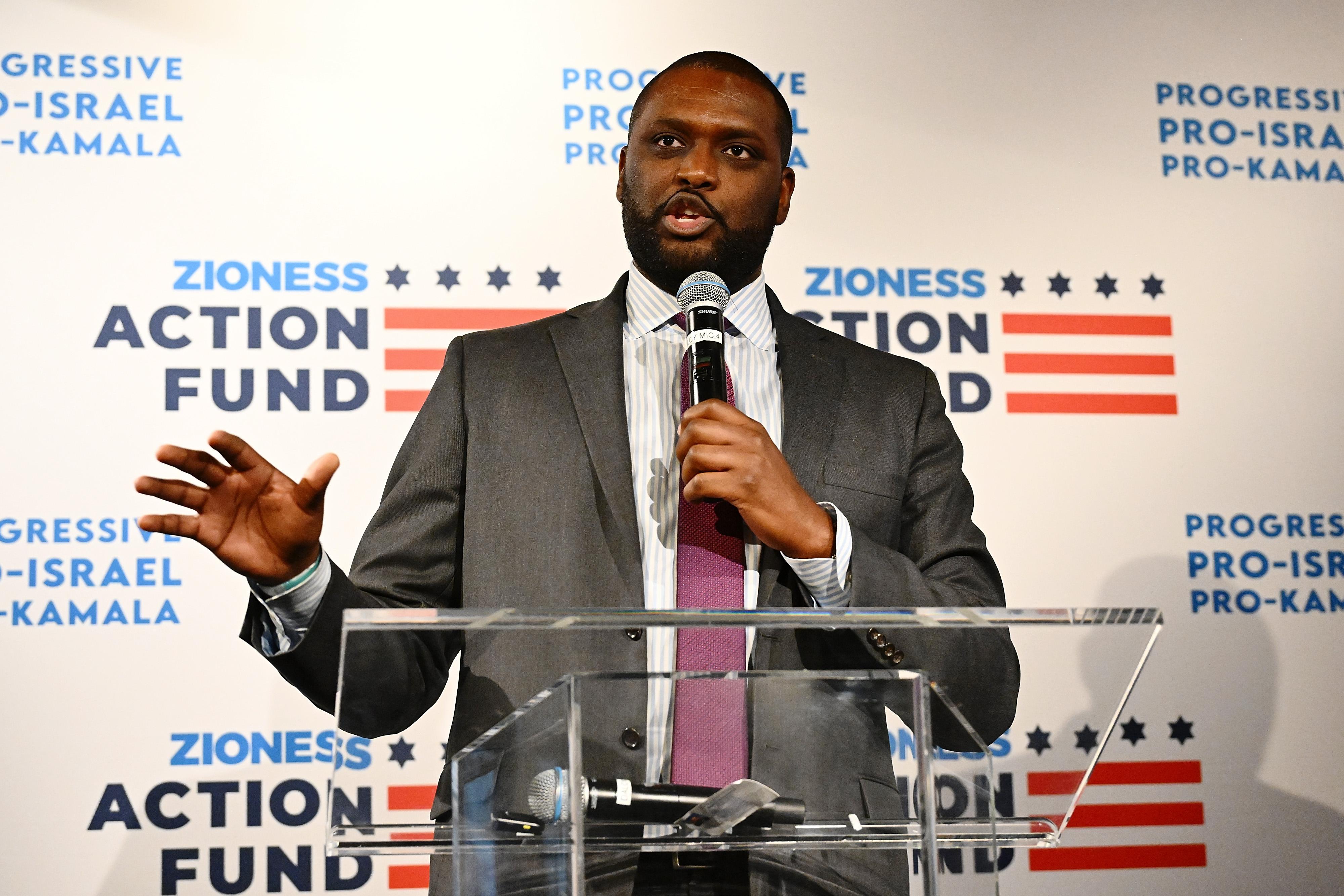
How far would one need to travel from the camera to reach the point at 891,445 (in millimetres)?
2096

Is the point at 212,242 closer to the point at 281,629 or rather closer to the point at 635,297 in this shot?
the point at 635,297

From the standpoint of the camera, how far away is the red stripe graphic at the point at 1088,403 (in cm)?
322

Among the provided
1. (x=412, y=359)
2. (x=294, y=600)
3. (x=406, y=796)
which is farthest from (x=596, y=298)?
(x=406, y=796)

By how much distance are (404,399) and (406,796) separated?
1.84 meters

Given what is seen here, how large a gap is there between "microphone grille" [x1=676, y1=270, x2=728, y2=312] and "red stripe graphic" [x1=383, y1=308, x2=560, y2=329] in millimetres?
1126

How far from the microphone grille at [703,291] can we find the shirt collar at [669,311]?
208 mm

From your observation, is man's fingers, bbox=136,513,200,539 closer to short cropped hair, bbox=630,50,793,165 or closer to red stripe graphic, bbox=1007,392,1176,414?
short cropped hair, bbox=630,50,793,165

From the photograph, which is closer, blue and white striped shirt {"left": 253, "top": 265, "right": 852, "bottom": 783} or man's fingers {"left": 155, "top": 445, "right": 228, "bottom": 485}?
man's fingers {"left": 155, "top": 445, "right": 228, "bottom": 485}

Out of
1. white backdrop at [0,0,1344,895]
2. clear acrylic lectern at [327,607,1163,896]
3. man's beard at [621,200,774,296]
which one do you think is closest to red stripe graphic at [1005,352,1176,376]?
white backdrop at [0,0,1344,895]

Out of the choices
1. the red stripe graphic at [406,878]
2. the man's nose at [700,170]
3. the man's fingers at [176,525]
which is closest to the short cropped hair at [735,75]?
the man's nose at [700,170]

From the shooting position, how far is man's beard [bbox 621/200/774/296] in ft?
7.18

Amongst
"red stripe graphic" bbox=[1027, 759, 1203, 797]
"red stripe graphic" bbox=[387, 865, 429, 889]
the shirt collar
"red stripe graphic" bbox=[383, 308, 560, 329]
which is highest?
"red stripe graphic" bbox=[383, 308, 560, 329]

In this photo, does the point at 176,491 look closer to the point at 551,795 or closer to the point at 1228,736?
the point at 551,795

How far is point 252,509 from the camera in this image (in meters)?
1.43
